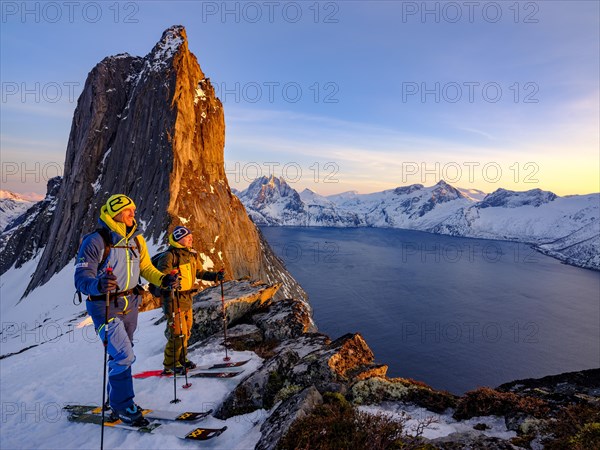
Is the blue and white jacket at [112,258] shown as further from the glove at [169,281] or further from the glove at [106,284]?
the glove at [169,281]

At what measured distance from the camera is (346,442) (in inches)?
180

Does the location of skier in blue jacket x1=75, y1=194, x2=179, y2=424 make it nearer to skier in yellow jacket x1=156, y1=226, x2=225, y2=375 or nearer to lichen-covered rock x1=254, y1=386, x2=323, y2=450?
skier in yellow jacket x1=156, y1=226, x2=225, y2=375

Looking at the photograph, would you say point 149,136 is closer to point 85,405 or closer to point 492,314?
point 85,405

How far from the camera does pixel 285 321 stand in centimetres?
1305

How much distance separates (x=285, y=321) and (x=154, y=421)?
641 cm

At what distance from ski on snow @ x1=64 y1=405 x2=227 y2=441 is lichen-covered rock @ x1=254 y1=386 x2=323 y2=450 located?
4.13 ft

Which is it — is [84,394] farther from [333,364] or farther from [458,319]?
[458,319]

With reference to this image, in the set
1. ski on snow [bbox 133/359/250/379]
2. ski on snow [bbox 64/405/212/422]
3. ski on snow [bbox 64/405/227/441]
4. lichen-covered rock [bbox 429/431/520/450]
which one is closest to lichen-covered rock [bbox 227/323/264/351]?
ski on snow [bbox 133/359/250/379]

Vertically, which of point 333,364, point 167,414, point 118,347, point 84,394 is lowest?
point 84,394

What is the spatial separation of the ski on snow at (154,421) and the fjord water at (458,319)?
183ft

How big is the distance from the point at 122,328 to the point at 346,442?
Answer: 5.07m

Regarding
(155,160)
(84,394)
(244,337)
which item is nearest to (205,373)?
(244,337)

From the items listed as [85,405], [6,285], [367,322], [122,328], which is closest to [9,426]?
[85,405]

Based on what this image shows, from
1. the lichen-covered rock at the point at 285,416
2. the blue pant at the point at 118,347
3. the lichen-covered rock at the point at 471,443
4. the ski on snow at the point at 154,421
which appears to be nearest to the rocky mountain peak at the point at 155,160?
the ski on snow at the point at 154,421
